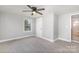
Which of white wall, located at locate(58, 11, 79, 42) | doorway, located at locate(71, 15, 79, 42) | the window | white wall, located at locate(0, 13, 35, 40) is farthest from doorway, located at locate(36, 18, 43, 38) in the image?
doorway, located at locate(71, 15, 79, 42)

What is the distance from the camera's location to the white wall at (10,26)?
1.23 meters

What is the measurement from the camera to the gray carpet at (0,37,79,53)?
1.22 meters

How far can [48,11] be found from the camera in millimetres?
1269

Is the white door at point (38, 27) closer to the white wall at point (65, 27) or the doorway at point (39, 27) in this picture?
the doorway at point (39, 27)

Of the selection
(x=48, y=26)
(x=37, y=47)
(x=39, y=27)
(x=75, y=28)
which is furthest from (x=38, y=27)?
(x=75, y=28)

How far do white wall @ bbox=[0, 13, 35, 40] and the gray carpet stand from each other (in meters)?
0.14

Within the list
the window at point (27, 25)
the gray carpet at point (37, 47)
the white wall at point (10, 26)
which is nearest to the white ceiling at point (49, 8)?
the white wall at point (10, 26)

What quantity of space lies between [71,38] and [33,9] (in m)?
0.97

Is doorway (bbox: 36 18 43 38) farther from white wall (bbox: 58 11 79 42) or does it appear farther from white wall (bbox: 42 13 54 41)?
white wall (bbox: 58 11 79 42)

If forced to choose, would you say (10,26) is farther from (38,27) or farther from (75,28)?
(75,28)

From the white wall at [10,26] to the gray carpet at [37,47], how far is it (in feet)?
0.47

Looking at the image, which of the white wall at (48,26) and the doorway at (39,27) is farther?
the doorway at (39,27)

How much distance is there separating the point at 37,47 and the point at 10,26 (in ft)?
2.28

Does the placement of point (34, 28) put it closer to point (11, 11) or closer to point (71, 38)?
point (11, 11)
